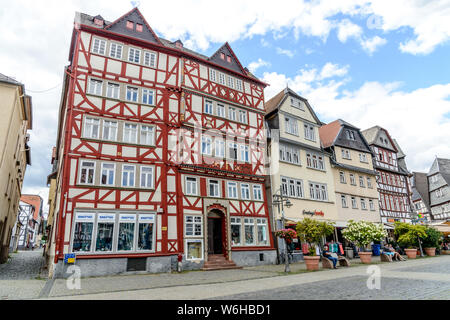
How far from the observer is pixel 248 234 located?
21891mm

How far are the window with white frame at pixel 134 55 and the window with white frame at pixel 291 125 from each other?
1387 cm

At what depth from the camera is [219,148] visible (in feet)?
74.4

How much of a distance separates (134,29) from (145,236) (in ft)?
48.4

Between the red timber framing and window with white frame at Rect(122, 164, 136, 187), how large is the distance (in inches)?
10.3

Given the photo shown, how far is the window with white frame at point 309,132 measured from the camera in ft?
95.3

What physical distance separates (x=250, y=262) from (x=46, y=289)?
523 inches

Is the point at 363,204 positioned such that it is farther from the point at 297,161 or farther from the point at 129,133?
the point at 129,133

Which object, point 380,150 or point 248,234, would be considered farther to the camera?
point 380,150

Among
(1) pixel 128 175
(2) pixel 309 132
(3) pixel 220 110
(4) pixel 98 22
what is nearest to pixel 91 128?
(1) pixel 128 175

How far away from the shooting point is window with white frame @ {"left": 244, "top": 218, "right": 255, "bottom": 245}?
2175 cm

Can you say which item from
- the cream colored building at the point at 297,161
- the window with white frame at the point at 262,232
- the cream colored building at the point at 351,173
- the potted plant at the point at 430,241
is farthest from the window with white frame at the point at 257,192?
the potted plant at the point at 430,241

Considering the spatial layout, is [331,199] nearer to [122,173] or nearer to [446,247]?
[446,247]

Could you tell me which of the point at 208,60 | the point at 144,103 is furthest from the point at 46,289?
the point at 208,60
